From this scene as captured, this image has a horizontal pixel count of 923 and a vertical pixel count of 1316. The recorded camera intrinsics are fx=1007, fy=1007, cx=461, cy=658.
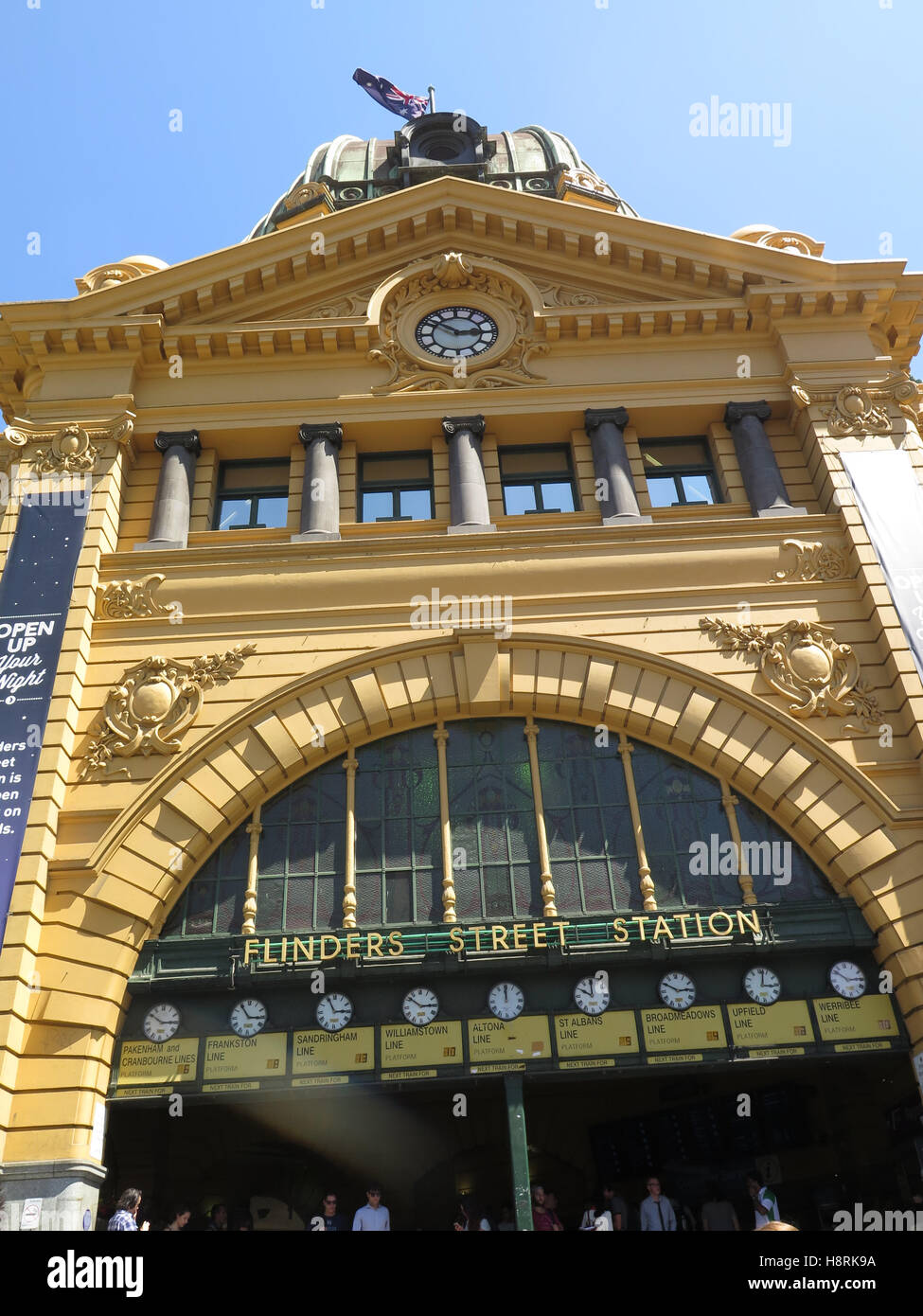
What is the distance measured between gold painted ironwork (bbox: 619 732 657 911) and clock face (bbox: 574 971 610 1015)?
155cm

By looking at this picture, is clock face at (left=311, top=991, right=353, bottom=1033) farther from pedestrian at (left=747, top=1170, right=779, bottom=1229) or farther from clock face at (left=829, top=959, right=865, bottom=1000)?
clock face at (left=829, top=959, right=865, bottom=1000)

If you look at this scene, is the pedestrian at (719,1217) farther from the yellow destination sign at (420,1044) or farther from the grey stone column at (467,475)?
the grey stone column at (467,475)

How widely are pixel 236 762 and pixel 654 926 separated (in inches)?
329

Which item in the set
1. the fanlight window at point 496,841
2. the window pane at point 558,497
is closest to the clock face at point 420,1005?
the fanlight window at point 496,841

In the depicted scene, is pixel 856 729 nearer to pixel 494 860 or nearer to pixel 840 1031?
pixel 840 1031

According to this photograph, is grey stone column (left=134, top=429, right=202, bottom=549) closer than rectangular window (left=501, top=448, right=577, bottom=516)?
Yes

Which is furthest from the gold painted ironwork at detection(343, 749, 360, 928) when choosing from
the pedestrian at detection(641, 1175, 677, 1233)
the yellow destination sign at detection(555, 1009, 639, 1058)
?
the pedestrian at detection(641, 1175, 677, 1233)

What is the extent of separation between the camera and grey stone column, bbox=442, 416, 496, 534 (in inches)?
874

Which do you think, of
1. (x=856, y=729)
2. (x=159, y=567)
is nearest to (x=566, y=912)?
(x=856, y=729)

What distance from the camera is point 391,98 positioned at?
39375 millimetres

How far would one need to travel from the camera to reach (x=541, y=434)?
2442cm

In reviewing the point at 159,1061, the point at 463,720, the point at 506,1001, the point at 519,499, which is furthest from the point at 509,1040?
the point at 519,499

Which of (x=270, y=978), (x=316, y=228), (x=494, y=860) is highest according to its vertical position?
(x=316, y=228)

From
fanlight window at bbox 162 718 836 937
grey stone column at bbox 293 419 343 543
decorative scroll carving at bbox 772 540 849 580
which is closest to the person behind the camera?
fanlight window at bbox 162 718 836 937
